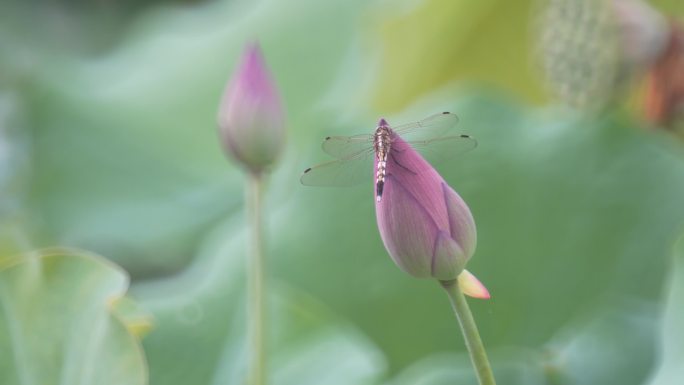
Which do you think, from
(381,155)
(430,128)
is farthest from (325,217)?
(381,155)

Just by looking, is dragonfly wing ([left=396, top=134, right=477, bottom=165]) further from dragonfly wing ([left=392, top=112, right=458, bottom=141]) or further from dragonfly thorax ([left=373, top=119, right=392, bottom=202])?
dragonfly thorax ([left=373, top=119, right=392, bottom=202])

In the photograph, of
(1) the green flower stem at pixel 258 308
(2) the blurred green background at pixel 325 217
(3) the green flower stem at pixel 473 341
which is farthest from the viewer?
(2) the blurred green background at pixel 325 217

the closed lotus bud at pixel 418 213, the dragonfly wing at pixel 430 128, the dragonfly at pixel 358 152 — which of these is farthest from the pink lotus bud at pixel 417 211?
the dragonfly wing at pixel 430 128

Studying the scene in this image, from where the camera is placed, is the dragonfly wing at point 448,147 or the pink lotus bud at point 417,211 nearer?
the pink lotus bud at point 417,211

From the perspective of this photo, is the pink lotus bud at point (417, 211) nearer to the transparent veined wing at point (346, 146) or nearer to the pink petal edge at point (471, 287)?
the pink petal edge at point (471, 287)

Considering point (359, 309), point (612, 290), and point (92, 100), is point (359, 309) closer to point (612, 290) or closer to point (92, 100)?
point (612, 290)

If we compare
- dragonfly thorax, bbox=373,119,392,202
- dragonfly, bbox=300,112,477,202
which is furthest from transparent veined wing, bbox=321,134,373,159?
dragonfly thorax, bbox=373,119,392,202

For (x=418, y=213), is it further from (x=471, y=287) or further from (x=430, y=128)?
(x=430, y=128)

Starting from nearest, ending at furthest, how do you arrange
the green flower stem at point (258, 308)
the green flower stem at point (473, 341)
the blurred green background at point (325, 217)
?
1. the green flower stem at point (473, 341)
2. the green flower stem at point (258, 308)
3. the blurred green background at point (325, 217)
